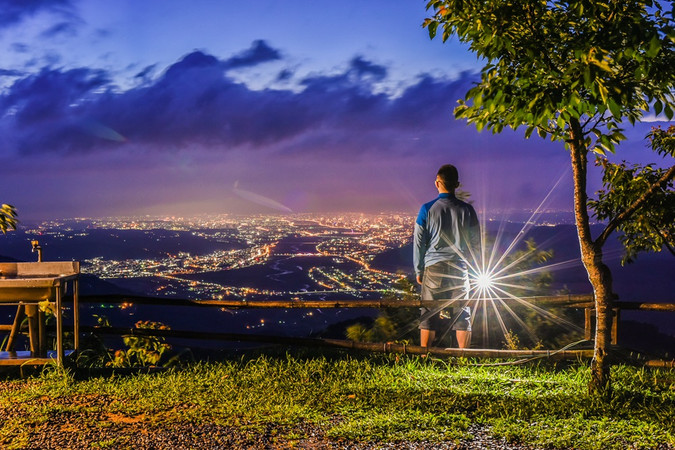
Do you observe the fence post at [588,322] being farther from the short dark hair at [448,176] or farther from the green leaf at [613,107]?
the green leaf at [613,107]

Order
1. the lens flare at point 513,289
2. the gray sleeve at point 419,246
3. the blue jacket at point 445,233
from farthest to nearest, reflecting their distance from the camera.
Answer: the lens flare at point 513,289 → the gray sleeve at point 419,246 → the blue jacket at point 445,233

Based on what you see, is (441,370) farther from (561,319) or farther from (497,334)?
(561,319)

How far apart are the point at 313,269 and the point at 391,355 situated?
4940cm

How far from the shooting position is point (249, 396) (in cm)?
604

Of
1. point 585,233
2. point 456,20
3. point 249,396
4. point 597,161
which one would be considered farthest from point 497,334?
point 456,20

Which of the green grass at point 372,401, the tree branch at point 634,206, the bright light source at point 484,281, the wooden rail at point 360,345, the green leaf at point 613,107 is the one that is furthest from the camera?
the bright light source at point 484,281

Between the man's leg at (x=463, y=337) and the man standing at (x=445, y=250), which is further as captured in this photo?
the man's leg at (x=463, y=337)

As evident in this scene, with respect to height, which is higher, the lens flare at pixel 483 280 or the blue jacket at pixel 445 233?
the blue jacket at pixel 445 233

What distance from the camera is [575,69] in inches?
186

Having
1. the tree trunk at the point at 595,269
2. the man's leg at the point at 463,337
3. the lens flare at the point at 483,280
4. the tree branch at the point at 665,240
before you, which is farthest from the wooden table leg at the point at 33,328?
the tree branch at the point at 665,240

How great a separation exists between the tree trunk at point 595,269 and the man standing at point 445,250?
5.00ft

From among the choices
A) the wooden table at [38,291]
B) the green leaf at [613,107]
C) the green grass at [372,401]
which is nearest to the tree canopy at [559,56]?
the green leaf at [613,107]

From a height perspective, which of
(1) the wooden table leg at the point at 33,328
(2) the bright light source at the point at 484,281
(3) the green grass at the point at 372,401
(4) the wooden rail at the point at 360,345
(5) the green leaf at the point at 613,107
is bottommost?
(3) the green grass at the point at 372,401

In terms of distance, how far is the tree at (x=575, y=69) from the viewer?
4.63 m
